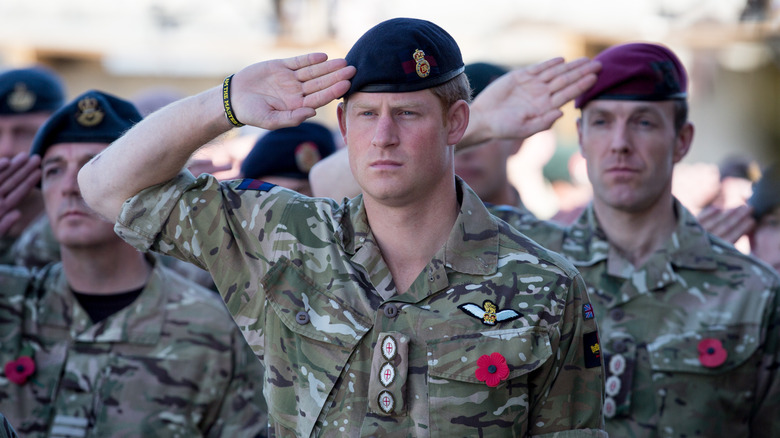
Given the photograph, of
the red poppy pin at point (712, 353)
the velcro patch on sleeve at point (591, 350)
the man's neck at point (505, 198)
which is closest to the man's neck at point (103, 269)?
the man's neck at point (505, 198)

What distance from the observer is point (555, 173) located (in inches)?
641

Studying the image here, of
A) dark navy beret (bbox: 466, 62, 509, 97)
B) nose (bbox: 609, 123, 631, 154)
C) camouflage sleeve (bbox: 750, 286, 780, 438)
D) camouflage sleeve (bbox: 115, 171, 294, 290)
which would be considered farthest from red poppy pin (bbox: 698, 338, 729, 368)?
camouflage sleeve (bbox: 115, 171, 294, 290)

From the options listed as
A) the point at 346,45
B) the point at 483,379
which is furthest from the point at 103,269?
the point at 346,45

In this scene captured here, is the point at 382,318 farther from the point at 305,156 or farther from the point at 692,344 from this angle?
the point at 305,156

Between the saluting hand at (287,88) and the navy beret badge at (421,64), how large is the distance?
192mm

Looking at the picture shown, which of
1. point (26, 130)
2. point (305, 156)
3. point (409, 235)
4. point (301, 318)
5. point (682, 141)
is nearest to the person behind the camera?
point (301, 318)

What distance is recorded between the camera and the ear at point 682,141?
455 cm

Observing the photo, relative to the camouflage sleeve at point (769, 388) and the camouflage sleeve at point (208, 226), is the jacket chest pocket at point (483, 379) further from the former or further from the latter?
the camouflage sleeve at point (769, 388)

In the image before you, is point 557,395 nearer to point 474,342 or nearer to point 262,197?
point 474,342

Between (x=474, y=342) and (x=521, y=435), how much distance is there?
1.03ft

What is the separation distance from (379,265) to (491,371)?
1.59 ft

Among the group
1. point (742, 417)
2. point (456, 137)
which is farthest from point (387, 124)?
point (742, 417)

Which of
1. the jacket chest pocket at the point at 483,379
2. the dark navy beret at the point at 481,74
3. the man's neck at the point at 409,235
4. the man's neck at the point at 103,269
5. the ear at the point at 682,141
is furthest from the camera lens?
the dark navy beret at the point at 481,74

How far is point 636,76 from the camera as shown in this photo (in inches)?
171
